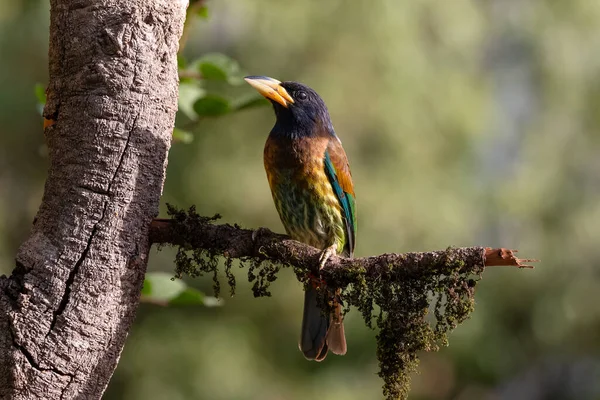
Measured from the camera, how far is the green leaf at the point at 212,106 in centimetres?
238

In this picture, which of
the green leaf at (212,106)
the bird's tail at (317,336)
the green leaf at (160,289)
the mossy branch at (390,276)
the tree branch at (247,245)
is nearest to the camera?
the mossy branch at (390,276)

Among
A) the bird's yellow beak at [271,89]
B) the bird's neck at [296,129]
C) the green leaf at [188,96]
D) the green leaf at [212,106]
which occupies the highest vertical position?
the bird's yellow beak at [271,89]

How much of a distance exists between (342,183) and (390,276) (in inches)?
50.7

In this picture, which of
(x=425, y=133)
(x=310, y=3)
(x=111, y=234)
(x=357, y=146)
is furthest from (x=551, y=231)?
(x=111, y=234)

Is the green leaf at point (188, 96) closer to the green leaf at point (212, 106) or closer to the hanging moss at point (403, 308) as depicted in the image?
the green leaf at point (212, 106)

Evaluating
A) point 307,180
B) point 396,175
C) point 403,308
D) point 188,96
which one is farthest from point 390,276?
point 396,175

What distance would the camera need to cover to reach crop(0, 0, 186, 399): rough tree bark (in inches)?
73.5

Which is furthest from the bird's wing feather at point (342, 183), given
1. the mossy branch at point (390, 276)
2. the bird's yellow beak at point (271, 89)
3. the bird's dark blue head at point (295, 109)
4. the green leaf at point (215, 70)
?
the mossy branch at point (390, 276)

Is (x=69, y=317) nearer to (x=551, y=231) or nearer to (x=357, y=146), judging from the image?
(x=357, y=146)

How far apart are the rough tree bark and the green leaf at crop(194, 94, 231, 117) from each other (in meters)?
0.29

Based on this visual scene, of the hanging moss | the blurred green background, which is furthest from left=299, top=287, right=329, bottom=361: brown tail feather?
the blurred green background

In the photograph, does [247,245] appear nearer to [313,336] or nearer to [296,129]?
[313,336]

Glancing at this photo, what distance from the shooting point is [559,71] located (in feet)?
33.9

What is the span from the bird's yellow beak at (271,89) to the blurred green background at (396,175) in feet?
10.7
